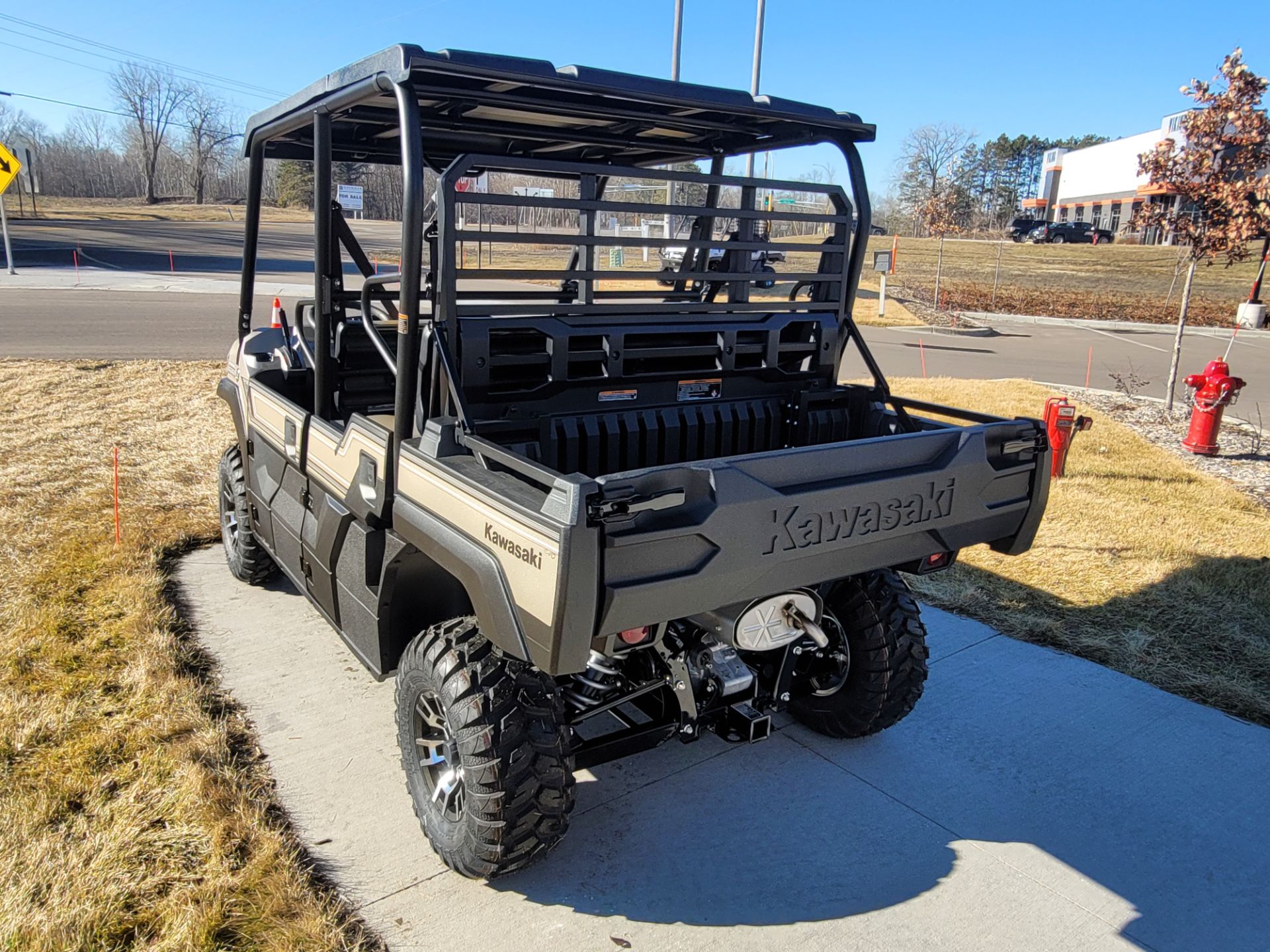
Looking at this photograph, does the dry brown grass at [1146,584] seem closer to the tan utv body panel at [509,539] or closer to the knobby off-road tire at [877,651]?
the knobby off-road tire at [877,651]

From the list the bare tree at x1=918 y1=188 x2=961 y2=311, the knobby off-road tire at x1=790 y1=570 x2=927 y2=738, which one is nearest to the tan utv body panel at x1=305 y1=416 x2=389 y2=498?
the knobby off-road tire at x1=790 y1=570 x2=927 y2=738

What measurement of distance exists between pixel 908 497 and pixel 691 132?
6.76 feet

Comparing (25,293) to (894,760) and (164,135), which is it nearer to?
(894,760)

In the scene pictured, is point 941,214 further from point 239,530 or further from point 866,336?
point 239,530

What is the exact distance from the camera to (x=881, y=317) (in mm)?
22562

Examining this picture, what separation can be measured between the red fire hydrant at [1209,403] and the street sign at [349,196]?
24.7 ft

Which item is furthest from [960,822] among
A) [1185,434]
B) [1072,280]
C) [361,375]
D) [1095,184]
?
[1095,184]

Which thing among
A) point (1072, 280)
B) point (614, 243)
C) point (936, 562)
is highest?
point (1072, 280)

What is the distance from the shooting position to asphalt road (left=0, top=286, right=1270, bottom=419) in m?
13.2

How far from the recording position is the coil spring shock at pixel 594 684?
309 centimetres

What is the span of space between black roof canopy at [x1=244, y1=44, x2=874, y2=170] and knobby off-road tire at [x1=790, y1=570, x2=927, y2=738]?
1799mm

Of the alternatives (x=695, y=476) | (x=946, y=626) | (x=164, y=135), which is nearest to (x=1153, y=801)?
(x=946, y=626)

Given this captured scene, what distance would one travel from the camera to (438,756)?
300 cm

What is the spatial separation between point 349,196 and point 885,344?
14.9 m
